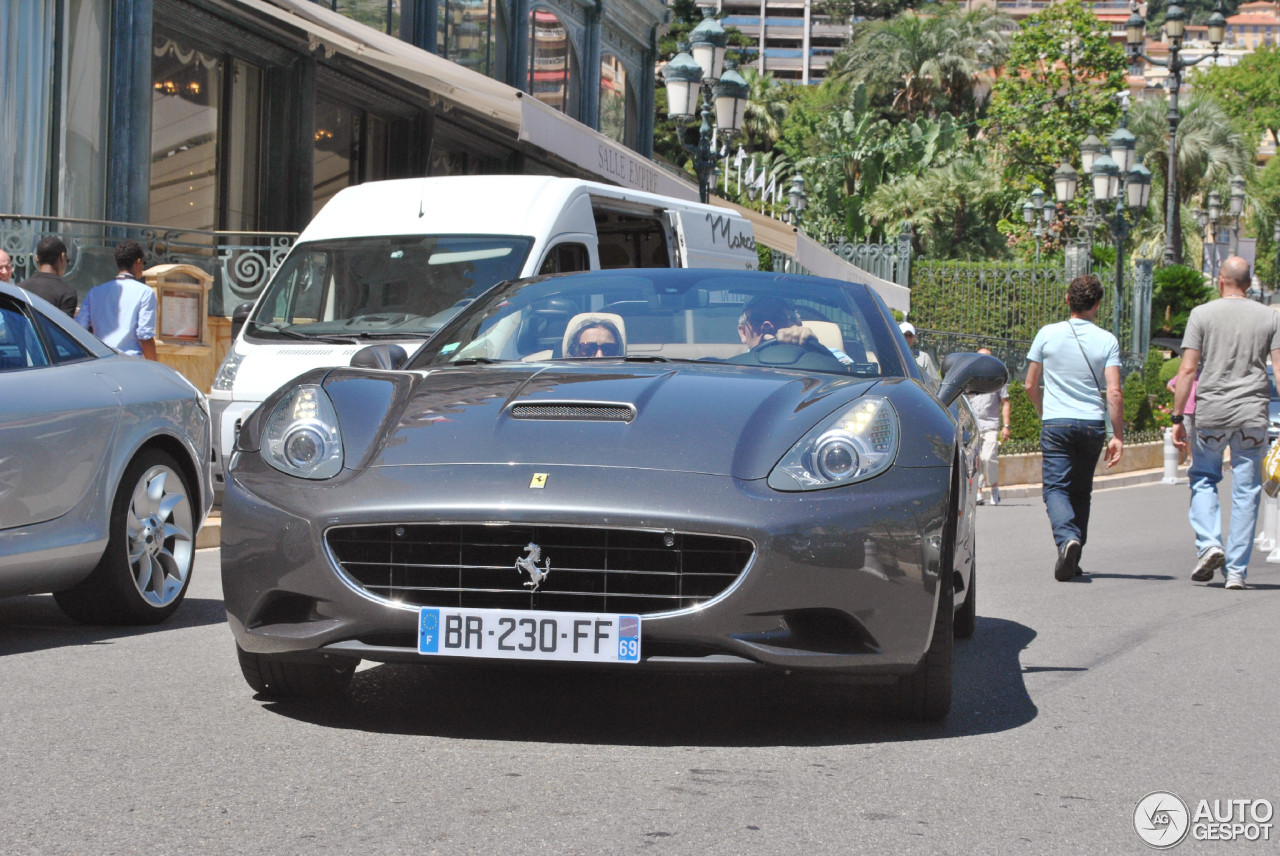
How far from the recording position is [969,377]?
5781mm

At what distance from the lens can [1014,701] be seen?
5598 mm

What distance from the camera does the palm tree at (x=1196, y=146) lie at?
207 feet

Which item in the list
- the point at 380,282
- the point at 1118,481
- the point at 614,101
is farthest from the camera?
the point at 614,101

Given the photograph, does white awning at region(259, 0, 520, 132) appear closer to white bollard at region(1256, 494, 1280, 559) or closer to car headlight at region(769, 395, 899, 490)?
white bollard at region(1256, 494, 1280, 559)

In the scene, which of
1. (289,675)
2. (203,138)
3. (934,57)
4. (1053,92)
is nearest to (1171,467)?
(203,138)

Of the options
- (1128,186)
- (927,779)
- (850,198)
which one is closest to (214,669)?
(927,779)

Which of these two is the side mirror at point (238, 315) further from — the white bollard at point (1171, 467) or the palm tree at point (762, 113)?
the palm tree at point (762, 113)

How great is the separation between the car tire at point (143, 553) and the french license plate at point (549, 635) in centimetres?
281

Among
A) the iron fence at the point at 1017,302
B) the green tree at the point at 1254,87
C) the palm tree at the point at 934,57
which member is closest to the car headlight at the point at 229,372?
the iron fence at the point at 1017,302

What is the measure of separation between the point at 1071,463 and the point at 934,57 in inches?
2524

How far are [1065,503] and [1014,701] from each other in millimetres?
4924

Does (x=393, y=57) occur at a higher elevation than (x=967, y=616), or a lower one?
higher

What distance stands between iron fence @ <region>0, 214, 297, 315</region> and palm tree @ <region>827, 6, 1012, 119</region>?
2313 inches

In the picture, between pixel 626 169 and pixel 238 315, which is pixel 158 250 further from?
pixel 626 169
